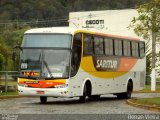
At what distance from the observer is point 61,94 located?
2639 cm

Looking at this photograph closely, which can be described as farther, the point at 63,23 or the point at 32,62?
the point at 63,23

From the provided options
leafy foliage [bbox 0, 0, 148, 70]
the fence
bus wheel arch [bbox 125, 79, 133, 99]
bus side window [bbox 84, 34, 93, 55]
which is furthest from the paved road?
leafy foliage [bbox 0, 0, 148, 70]

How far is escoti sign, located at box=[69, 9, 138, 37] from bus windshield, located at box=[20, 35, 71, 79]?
227 feet

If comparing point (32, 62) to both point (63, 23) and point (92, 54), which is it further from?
point (63, 23)

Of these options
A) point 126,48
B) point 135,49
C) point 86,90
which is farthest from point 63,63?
point 135,49

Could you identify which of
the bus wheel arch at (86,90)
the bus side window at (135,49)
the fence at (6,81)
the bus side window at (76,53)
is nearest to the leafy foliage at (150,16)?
the bus side window at (76,53)

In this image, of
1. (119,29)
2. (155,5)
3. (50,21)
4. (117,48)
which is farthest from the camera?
(50,21)

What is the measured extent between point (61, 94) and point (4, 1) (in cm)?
12226

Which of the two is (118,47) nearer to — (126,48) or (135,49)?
(126,48)

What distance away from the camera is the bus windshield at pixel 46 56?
26500 mm

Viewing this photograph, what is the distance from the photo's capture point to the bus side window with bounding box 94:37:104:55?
29828 millimetres

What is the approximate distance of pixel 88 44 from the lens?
28859mm

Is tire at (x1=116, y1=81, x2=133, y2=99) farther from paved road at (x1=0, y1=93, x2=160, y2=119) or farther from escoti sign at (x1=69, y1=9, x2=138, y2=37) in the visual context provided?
escoti sign at (x1=69, y1=9, x2=138, y2=37)

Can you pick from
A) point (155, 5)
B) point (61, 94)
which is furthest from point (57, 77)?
point (155, 5)
